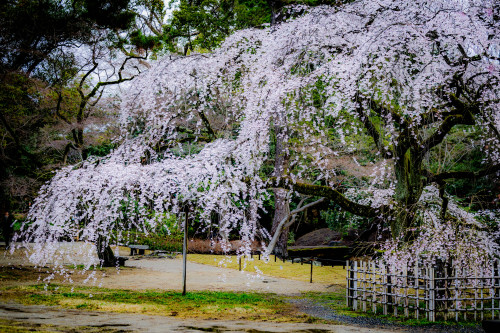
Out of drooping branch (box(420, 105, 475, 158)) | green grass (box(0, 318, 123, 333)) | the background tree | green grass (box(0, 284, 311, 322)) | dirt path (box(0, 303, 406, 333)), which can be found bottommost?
green grass (box(0, 284, 311, 322))

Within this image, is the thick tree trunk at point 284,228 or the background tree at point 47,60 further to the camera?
the thick tree trunk at point 284,228

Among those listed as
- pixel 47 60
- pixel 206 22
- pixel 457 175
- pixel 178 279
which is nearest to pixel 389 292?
pixel 457 175

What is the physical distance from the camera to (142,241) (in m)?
21.6

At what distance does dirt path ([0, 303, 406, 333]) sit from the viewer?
607 cm

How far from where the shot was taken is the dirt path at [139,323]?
6070mm

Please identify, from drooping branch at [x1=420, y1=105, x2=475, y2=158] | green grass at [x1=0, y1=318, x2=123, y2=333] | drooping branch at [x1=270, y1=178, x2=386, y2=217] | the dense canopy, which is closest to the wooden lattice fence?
the dense canopy

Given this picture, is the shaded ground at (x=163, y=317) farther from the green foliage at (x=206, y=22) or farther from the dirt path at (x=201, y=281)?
the green foliage at (x=206, y=22)

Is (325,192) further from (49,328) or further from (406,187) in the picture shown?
(49,328)

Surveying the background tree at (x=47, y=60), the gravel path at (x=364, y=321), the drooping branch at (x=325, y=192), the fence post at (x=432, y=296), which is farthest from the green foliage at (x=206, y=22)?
the fence post at (x=432, y=296)

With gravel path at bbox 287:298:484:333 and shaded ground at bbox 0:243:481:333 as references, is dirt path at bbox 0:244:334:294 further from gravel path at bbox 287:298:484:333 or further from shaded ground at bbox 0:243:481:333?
gravel path at bbox 287:298:484:333

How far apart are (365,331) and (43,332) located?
464 cm

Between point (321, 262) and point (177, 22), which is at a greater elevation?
point (177, 22)

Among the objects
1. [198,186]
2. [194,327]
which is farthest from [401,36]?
[194,327]

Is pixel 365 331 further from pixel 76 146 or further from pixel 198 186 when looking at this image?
pixel 76 146
